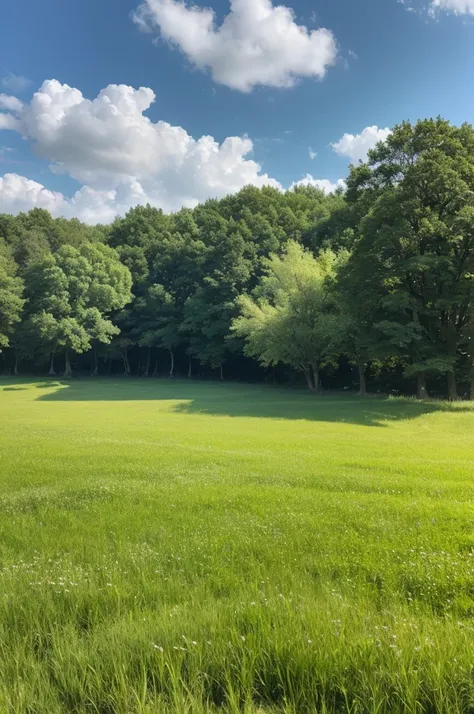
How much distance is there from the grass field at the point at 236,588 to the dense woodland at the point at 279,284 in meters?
23.8

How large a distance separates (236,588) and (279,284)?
150ft

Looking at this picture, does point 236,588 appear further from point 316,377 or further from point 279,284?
point 279,284

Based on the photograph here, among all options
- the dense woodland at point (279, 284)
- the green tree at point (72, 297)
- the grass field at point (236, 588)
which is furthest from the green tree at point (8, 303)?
the grass field at point (236, 588)

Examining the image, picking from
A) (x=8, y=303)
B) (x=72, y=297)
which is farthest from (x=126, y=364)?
(x=8, y=303)

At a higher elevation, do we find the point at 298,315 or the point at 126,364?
the point at 298,315

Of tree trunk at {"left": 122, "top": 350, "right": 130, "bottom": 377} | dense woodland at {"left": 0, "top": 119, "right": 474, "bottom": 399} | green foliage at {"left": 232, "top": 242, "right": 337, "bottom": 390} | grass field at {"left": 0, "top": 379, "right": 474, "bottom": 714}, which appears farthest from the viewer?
tree trunk at {"left": 122, "top": 350, "right": 130, "bottom": 377}

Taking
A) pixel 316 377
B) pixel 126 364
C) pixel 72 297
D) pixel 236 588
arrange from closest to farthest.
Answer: pixel 236 588, pixel 316 377, pixel 72 297, pixel 126 364

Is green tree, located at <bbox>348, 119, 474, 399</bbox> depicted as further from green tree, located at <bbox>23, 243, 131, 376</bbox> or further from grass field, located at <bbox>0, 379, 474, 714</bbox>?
green tree, located at <bbox>23, 243, 131, 376</bbox>

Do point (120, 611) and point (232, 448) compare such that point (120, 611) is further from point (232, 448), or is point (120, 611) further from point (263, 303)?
point (263, 303)

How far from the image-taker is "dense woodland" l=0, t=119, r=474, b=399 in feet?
102

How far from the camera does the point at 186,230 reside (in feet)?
267

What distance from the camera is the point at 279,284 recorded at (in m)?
48.6

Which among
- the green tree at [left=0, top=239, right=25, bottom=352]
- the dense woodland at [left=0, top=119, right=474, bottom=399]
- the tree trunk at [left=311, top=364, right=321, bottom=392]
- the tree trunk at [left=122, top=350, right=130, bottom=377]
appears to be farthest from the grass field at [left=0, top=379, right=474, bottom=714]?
the tree trunk at [left=122, top=350, right=130, bottom=377]

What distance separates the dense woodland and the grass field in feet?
78.2
